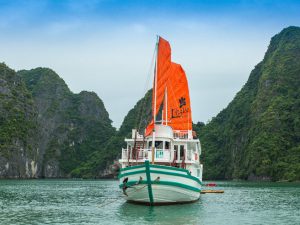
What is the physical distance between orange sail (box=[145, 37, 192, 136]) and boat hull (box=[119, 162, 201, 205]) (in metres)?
3.12

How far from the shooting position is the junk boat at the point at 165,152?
75.9ft

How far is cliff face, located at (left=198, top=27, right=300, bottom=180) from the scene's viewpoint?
90688mm

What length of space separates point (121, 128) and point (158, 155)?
391 feet

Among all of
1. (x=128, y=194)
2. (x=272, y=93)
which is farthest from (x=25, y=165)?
(x=128, y=194)

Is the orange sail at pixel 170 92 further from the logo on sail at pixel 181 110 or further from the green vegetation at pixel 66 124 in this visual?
the green vegetation at pixel 66 124

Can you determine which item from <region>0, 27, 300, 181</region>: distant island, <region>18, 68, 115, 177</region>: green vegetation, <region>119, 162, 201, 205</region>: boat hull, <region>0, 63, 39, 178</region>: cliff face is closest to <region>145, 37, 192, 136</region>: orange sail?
<region>119, 162, 201, 205</region>: boat hull

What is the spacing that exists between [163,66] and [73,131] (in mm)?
131213

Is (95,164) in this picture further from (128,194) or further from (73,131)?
(128,194)

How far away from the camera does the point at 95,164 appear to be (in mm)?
135750

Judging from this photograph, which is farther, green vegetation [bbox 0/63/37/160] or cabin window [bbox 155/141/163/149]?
green vegetation [bbox 0/63/37/160]

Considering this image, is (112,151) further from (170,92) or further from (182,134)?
(170,92)

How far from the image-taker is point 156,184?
22906 millimetres

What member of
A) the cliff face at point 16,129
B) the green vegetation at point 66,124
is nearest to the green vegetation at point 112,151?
the green vegetation at point 66,124

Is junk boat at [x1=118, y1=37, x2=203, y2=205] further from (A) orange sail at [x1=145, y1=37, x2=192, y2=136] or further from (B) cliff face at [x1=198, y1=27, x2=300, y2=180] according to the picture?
(B) cliff face at [x1=198, y1=27, x2=300, y2=180]
